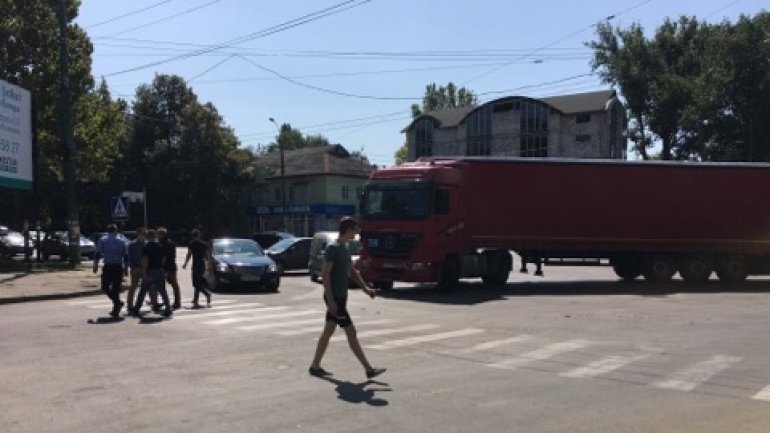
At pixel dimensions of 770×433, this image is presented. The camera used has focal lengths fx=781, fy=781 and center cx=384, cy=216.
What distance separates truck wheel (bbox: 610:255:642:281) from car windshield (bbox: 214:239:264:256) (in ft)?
35.7

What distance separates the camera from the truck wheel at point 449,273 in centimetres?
2031

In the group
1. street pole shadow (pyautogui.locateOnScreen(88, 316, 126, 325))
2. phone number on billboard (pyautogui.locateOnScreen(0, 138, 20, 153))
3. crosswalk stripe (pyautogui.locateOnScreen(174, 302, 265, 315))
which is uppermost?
phone number on billboard (pyautogui.locateOnScreen(0, 138, 20, 153))

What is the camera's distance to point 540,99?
75.6m

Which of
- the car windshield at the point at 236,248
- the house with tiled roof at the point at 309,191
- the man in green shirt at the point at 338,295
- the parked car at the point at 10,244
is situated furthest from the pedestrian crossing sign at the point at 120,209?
the house with tiled roof at the point at 309,191

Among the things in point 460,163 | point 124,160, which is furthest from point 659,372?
point 124,160

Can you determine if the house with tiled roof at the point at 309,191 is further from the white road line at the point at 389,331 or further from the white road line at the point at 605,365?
the white road line at the point at 605,365

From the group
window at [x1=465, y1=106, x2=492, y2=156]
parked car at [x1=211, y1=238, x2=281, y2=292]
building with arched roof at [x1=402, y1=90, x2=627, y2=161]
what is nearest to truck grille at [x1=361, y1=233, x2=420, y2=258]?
parked car at [x1=211, y1=238, x2=281, y2=292]

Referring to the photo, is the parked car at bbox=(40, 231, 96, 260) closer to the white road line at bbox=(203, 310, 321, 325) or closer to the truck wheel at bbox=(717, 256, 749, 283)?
the white road line at bbox=(203, 310, 321, 325)

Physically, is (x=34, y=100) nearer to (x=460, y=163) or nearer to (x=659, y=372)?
(x=460, y=163)

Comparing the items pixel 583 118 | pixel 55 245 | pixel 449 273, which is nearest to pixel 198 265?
pixel 449 273

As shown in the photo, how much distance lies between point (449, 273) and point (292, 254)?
9.84m

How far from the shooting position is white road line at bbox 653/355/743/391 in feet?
27.7

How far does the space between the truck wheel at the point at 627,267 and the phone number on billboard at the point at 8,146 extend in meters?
18.7

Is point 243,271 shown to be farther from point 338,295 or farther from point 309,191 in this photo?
point 309,191
